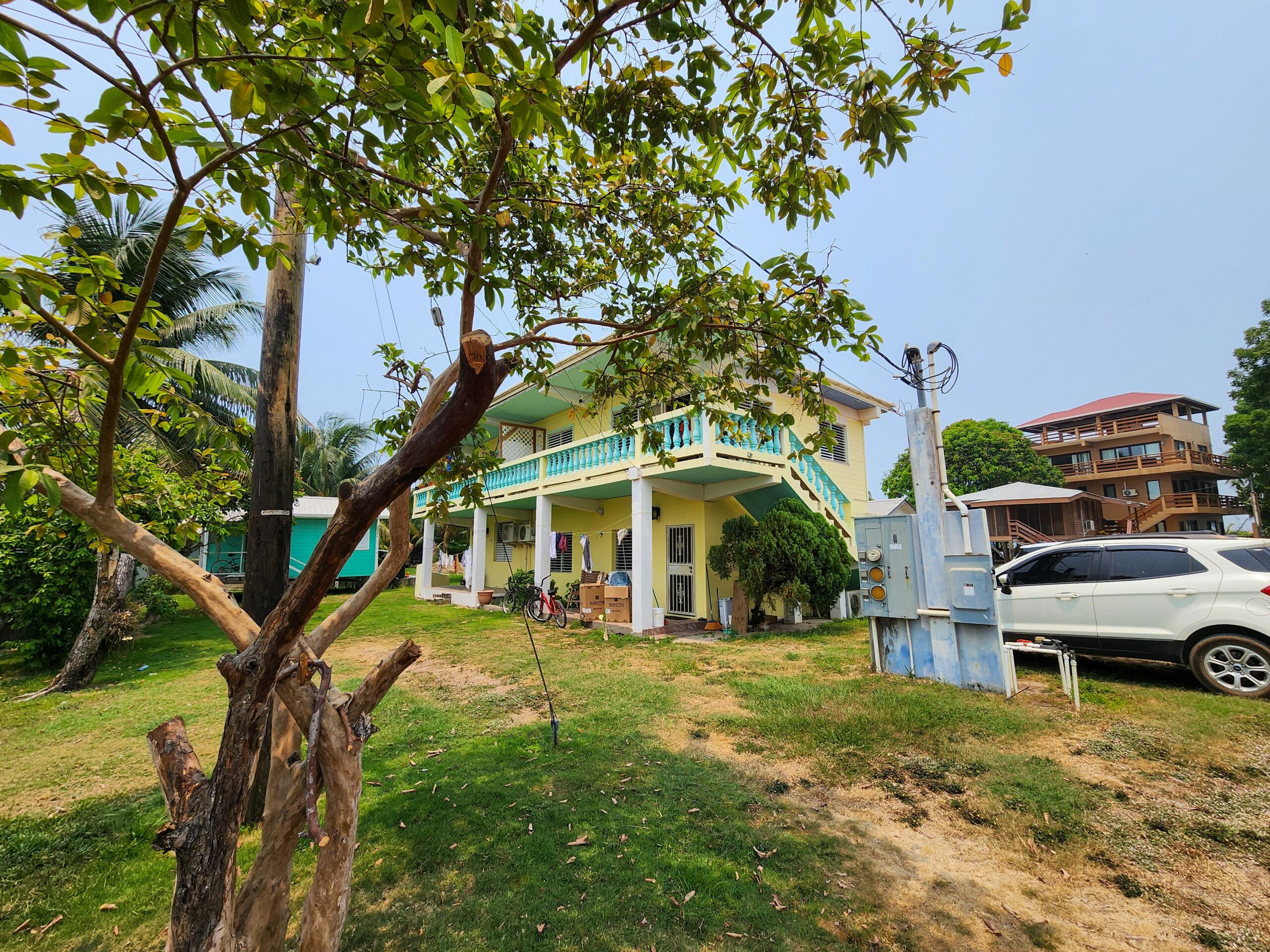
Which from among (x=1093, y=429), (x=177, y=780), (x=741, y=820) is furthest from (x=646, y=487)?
(x=1093, y=429)

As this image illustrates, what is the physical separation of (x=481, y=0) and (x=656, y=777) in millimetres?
4883

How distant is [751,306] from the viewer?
349 cm

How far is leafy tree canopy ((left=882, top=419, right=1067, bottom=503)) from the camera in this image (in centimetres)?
3278

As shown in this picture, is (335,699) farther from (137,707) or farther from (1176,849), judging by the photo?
(137,707)

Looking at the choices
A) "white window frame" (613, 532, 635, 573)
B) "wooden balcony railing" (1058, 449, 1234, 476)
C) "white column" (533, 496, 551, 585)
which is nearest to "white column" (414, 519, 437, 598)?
"white column" (533, 496, 551, 585)

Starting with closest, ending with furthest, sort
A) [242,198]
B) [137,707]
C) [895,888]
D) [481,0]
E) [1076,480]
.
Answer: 1. [242,198]
2. [481,0]
3. [895,888]
4. [137,707]
5. [1076,480]

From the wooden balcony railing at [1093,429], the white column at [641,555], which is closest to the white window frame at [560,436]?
the white column at [641,555]

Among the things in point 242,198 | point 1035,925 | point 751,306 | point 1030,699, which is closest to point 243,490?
point 242,198

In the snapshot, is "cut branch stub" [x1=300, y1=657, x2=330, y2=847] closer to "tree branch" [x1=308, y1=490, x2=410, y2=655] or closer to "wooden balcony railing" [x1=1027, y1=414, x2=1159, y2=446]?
"tree branch" [x1=308, y1=490, x2=410, y2=655]

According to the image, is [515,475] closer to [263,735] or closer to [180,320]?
[180,320]

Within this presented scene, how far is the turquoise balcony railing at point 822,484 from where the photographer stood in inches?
459

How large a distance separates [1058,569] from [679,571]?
7.83m

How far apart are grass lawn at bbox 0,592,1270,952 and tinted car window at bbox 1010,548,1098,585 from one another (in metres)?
1.23

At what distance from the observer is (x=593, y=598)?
42.3ft
